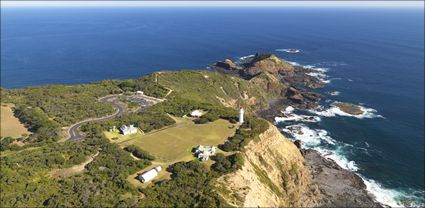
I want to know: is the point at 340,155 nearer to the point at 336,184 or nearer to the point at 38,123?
the point at 336,184

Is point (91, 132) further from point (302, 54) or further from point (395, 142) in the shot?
point (302, 54)

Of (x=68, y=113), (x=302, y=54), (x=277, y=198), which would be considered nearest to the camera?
(x=277, y=198)

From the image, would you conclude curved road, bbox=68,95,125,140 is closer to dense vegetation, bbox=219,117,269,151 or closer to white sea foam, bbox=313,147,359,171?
dense vegetation, bbox=219,117,269,151

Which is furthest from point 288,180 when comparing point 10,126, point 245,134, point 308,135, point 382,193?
point 10,126

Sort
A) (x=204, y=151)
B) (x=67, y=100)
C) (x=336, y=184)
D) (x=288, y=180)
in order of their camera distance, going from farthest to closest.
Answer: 1. (x=67, y=100)
2. (x=336, y=184)
3. (x=288, y=180)
4. (x=204, y=151)

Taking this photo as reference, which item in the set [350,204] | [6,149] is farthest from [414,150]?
[6,149]

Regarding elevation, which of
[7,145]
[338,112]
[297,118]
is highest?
[7,145]

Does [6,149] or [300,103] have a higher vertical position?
[6,149]
